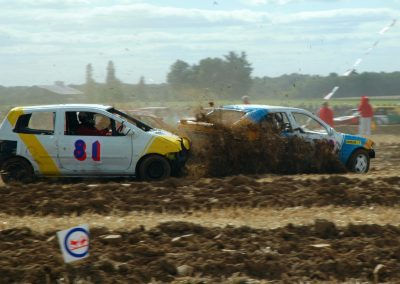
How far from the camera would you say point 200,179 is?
13.7m

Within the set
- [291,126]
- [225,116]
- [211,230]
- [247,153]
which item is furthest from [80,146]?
[211,230]

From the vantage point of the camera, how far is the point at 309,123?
15.6m

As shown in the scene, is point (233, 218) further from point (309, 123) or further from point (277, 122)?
point (309, 123)

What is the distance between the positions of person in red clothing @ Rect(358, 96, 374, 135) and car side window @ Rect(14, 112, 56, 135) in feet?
51.6

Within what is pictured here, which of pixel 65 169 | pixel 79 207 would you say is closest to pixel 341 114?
pixel 65 169

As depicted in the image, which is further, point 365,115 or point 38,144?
point 365,115

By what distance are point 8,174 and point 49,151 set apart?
861mm

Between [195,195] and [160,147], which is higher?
[160,147]

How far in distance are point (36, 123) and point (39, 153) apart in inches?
23.8

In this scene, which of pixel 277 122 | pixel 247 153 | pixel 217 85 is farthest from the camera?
pixel 217 85

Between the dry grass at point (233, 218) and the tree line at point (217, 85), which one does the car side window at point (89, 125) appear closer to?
the dry grass at point (233, 218)

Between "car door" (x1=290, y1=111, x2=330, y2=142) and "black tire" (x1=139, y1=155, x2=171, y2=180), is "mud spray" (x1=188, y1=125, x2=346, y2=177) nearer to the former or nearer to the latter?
"car door" (x1=290, y1=111, x2=330, y2=142)

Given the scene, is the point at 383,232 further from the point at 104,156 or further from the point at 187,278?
the point at 104,156

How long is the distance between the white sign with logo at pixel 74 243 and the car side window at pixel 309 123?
9000 mm
